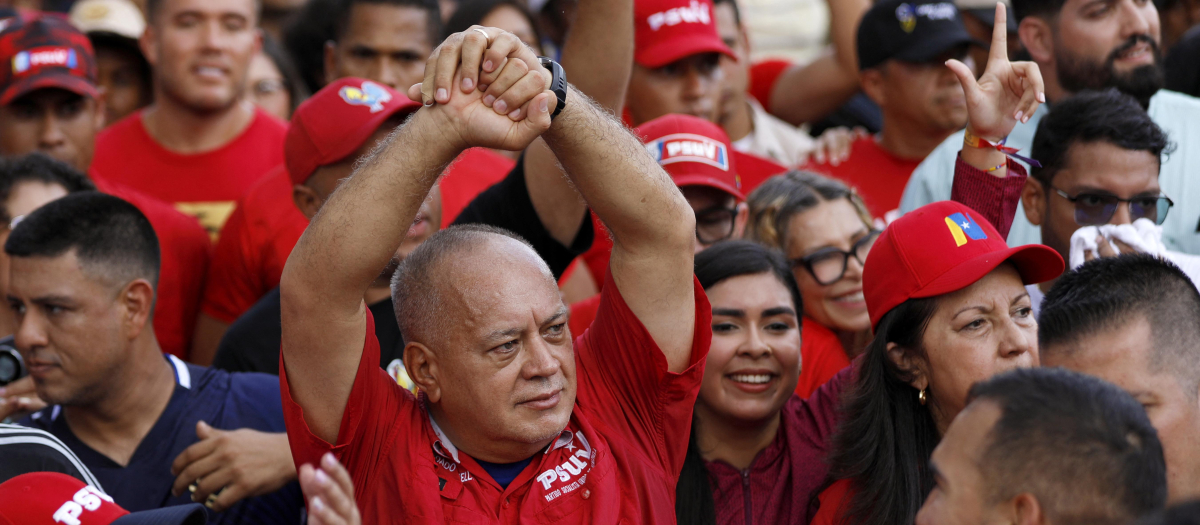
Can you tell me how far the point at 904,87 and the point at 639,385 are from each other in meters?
2.92

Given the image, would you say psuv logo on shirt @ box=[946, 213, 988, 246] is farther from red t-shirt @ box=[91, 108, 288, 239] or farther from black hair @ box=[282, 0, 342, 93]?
black hair @ box=[282, 0, 342, 93]

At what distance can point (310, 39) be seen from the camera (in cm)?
635

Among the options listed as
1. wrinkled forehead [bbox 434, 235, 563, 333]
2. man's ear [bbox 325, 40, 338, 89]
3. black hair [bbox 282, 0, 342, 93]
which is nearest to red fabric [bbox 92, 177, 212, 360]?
man's ear [bbox 325, 40, 338, 89]

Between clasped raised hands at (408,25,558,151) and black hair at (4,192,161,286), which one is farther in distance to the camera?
black hair at (4,192,161,286)

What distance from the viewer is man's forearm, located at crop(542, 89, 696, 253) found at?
2.63 meters

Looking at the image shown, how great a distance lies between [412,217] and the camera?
2549mm

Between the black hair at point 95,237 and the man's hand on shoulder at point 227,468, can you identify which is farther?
the black hair at point 95,237

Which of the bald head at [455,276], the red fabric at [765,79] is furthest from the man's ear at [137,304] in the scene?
the red fabric at [765,79]

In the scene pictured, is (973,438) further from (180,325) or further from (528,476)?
(180,325)

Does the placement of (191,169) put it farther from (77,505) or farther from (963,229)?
(963,229)

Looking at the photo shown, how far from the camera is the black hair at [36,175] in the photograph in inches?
170

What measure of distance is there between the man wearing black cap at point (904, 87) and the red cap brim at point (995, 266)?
1.96 meters

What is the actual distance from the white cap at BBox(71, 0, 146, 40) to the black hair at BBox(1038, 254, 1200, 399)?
5.44 metres

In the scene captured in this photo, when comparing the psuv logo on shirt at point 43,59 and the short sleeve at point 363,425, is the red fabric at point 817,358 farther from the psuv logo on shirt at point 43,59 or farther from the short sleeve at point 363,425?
the psuv logo on shirt at point 43,59
